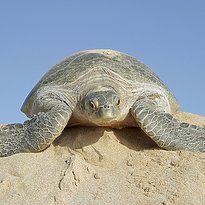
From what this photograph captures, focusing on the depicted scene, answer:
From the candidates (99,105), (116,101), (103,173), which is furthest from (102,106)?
(103,173)

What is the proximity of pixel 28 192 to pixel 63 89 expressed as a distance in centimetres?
223

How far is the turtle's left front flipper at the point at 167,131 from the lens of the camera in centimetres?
525

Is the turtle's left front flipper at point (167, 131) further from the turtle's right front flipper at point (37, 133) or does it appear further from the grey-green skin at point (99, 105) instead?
the turtle's right front flipper at point (37, 133)

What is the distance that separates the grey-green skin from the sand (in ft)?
0.74

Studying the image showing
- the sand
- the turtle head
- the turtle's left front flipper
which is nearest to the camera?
the sand

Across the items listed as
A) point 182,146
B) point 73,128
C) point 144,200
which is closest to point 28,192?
point 144,200

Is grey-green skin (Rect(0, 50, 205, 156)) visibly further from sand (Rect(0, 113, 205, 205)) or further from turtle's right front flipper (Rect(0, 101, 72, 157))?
sand (Rect(0, 113, 205, 205))

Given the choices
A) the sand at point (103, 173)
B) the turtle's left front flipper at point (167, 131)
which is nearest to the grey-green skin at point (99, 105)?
the turtle's left front flipper at point (167, 131)

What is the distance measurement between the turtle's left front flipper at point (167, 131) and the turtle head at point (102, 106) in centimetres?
37

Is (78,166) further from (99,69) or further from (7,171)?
(99,69)

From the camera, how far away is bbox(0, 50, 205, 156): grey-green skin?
5.27 m

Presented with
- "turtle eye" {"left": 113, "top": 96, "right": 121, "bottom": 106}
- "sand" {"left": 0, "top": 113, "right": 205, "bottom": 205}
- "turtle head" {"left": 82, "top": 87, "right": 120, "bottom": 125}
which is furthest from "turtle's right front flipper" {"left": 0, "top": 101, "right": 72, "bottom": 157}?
"turtle eye" {"left": 113, "top": 96, "right": 121, "bottom": 106}

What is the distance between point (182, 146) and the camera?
5.27 meters

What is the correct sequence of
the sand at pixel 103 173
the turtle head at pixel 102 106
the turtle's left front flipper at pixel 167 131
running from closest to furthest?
the sand at pixel 103 173 → the turtle head at pixel 102 106 → the turtle's left front flipper at pixel 167 131
